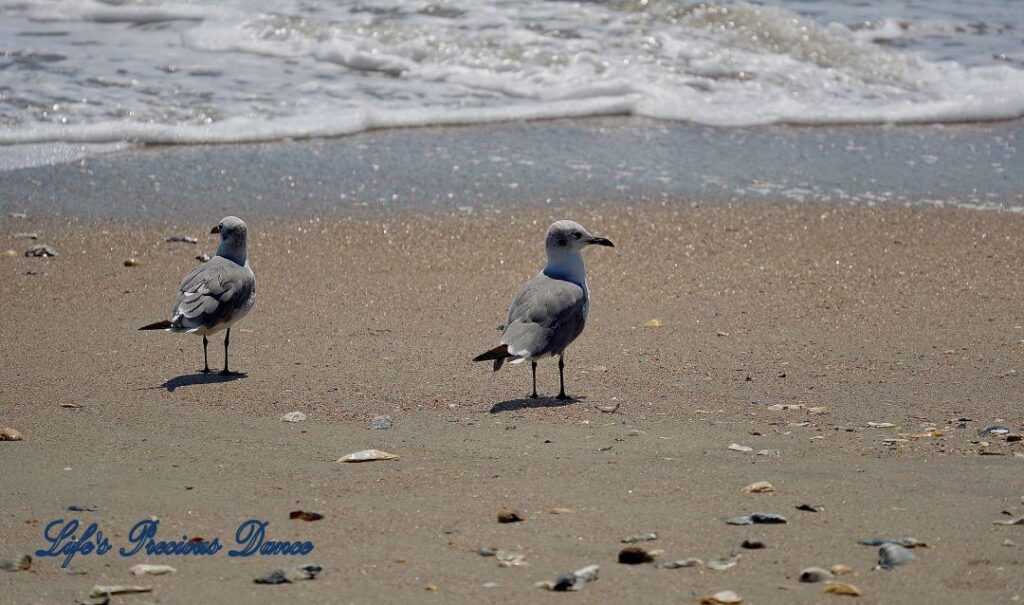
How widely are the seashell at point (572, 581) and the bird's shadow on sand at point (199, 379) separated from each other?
116 inches

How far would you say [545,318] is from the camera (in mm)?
6328

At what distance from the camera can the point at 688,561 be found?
4.19 meters

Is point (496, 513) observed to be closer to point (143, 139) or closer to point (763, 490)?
point (763, 490)

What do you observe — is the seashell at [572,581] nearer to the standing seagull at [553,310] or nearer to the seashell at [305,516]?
the seashell at [305,516]

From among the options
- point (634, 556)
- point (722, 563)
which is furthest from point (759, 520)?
point (634, 556)

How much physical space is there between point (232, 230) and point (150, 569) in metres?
3.40

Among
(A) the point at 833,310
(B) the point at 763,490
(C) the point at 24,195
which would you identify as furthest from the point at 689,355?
(C) the point at 24,195

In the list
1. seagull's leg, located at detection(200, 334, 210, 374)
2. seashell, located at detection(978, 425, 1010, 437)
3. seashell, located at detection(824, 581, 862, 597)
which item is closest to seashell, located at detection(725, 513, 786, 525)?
seashell, located at detection(824, 581, 862, 597)

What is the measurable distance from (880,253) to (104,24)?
29.1ft

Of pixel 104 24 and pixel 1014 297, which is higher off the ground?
pixel 104 24

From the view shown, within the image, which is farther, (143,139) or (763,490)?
(143,139)

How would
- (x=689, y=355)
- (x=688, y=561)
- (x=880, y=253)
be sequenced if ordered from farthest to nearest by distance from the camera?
(x=880, y=253) → (x=689, y=355) → (x=688, y=561)

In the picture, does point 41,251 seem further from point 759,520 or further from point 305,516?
point 759,520

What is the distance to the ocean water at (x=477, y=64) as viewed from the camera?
11.9 meters
